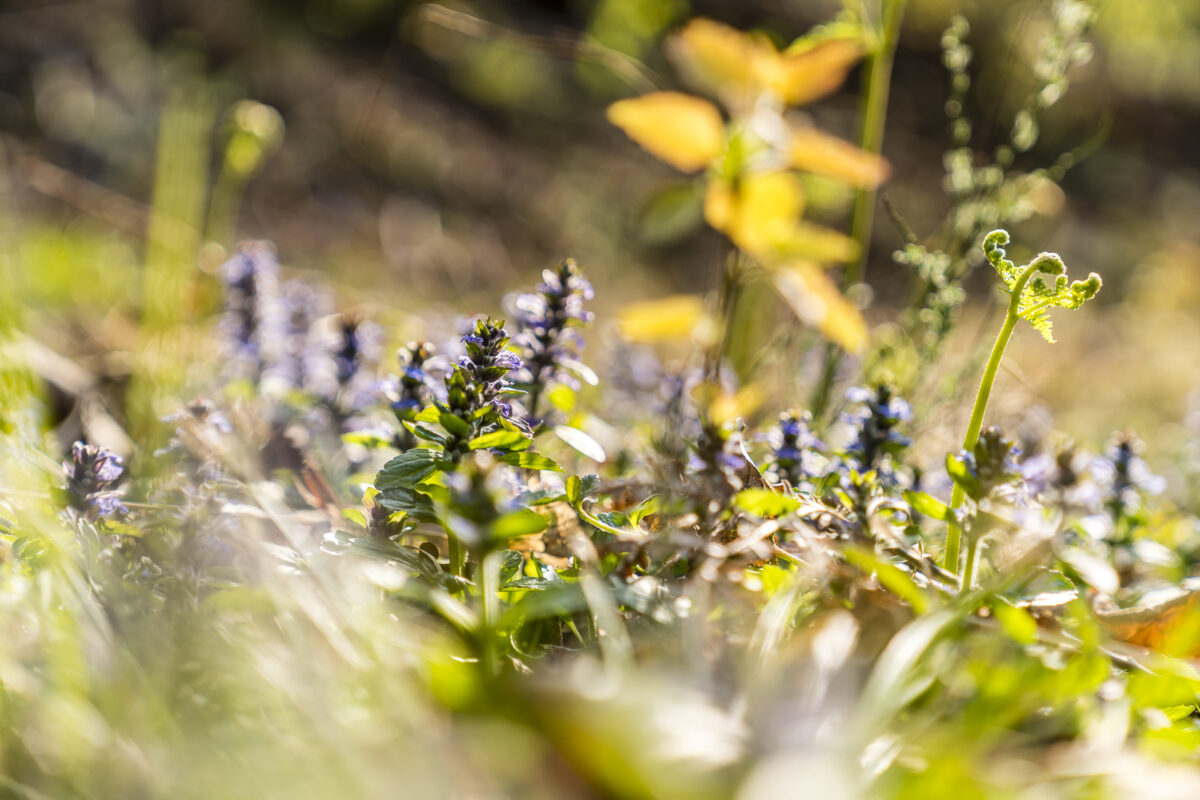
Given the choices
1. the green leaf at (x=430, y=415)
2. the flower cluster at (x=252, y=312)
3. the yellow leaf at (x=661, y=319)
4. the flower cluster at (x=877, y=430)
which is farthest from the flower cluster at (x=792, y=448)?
the flower cluster at (x=252, y=312)

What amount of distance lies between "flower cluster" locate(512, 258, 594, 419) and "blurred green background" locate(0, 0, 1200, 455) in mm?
168

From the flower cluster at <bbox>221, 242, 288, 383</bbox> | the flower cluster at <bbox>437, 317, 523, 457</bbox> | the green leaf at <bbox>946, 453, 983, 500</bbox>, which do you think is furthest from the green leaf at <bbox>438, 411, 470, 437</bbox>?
the flower cluster at <bbox>221, 242, 288, 383</bbox>

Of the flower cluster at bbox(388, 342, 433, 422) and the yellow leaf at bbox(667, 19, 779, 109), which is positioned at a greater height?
the yellow leaf at bbox(667, 19, 779, 109)

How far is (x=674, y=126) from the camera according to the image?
1207 millimetres

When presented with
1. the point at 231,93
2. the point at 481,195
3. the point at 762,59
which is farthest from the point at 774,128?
the point at 231,93

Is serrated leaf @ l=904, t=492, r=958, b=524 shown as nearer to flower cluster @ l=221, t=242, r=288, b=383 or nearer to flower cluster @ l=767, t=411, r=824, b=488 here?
flower cluster @ l=767, t=411, r=824, b=488

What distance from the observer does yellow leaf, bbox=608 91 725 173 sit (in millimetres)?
1190

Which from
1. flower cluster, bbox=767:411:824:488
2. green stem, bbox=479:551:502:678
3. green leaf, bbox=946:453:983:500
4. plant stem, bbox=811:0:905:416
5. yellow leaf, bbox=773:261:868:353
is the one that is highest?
plant stem, bbox=811:0:905:416

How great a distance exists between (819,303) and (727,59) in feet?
1.26

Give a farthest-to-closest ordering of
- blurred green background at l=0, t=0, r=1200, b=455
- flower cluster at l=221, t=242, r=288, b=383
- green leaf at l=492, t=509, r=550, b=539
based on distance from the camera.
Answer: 1. blurred green background at l=0, t=0, r=1200, b=455
2. flower cluster at l=221, t=242, r=288, b=383
3. green leaf at l=492, t=509, r=550, b=539

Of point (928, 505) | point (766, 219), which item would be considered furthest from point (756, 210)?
point (928, 505)

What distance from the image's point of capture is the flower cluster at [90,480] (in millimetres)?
1128

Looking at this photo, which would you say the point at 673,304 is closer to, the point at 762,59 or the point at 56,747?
the point at 762,59

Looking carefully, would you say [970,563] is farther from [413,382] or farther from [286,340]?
[286,340]
